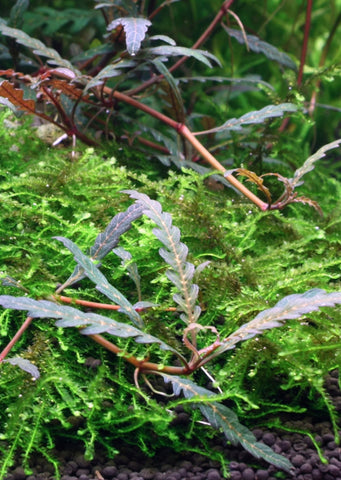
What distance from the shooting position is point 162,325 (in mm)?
994

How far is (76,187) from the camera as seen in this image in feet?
4.46

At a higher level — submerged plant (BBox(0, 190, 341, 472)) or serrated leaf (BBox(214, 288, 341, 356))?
serrated leaf (BBox(214, 288, 341, 356))

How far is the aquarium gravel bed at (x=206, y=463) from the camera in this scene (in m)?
0.82

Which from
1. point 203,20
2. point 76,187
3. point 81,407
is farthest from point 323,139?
point 81,407

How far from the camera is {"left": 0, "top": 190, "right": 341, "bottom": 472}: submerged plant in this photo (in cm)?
82

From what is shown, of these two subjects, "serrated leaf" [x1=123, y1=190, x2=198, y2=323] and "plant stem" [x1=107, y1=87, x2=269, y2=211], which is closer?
"serrated leaf" [x1=123, y1=190, x2=198, y2=323]

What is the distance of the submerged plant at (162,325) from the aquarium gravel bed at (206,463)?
0.04 meters

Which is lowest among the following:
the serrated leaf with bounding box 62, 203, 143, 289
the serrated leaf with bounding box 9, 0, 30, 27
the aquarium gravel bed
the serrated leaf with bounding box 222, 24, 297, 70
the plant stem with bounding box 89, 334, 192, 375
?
the aquarium gravel bed

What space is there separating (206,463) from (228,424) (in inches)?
3.5

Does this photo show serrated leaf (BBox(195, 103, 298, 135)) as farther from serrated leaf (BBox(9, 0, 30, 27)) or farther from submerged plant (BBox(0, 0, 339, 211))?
serrated leaf (BBox(9, 0, 30, 27))

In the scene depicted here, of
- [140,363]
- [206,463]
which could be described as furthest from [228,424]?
[140,363]

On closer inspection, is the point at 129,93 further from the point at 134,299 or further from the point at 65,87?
the point at 134,299

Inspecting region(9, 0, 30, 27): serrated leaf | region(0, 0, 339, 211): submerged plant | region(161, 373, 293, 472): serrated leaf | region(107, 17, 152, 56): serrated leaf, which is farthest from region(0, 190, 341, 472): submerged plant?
region(9, 0, 30, 27): serrated leaf

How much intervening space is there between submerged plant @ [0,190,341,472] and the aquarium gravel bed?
0.04 meters
